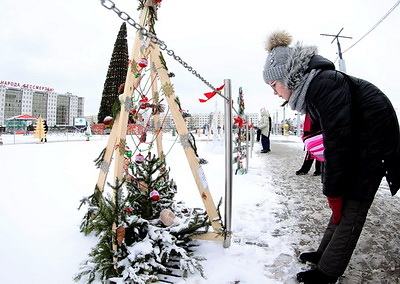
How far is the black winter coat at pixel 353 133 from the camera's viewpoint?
3.94 feet

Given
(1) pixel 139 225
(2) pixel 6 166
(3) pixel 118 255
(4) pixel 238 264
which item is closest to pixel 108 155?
(1) pixel 139 225

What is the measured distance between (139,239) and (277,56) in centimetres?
154

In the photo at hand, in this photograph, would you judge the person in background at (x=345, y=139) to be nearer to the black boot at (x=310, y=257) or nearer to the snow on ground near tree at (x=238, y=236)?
the black boot at (x=310, y=257)

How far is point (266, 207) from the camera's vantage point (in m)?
2.84

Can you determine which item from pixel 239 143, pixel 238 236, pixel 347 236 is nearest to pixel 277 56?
pixel 347 236

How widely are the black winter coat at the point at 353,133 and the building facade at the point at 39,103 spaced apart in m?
87.0

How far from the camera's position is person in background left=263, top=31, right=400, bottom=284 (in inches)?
47.6

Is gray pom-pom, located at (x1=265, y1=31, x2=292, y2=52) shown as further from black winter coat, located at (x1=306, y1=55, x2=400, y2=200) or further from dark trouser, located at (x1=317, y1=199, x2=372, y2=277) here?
dark trouser, located at (x1=317, y1=199, x2=372, y2=277)

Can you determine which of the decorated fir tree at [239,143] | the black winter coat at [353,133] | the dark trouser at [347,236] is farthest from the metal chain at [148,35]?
the decorated fir tree at [239,143]

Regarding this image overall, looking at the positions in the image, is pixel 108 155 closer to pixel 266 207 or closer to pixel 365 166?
pixel 365 166

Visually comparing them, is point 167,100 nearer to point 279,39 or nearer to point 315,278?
point 279,39

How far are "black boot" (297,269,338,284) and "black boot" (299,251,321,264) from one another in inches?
9.0

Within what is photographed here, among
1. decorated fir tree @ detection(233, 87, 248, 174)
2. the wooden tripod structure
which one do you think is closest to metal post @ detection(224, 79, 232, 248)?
the wooden tripod structure

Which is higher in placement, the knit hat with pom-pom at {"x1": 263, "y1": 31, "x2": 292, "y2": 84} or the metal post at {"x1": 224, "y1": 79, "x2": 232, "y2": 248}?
the knit hat with pom-pom at {"x1": 263, "y1": 31, "x2": 292, "y2": 84}
